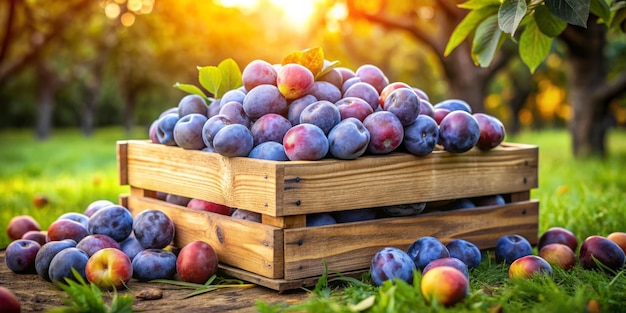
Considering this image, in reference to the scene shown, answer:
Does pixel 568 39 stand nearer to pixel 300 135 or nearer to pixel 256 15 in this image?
pixel 300 135

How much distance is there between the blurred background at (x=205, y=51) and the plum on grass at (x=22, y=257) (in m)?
5.54

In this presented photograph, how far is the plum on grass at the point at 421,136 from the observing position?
2598 millimetres

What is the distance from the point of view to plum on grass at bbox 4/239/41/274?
2625mm

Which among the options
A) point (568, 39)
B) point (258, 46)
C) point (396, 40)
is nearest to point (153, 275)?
point (568, 39)

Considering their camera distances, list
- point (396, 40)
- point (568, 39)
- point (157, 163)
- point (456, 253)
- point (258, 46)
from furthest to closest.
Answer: point (396, 40), point (258, 46), point (568, 39), point (157, 163), point (456, 253)

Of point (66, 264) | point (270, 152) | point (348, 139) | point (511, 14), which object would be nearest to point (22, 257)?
point (66, 264)

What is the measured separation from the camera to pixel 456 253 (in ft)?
8.58

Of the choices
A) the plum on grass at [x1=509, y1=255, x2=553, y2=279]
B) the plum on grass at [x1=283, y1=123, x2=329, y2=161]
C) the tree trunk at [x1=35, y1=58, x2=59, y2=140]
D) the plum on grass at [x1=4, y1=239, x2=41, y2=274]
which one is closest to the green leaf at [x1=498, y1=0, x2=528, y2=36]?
the plum on grass at [x1=283, y1=123, x2=329, y2=161]

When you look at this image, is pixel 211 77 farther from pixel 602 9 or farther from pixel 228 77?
pixel 602 9

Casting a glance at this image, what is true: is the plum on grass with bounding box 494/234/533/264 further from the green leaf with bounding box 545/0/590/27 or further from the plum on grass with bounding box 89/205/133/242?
the plum on grass with bounding box 89/205/133/242

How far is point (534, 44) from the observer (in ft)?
9.37

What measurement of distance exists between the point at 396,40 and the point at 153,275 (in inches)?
1001

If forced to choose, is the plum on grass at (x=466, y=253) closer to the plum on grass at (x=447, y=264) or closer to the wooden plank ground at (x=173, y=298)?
the plum on grass at (x=447, y=264)

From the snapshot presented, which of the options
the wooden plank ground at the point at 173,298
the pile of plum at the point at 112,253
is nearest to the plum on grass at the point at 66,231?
the pile of plum at the point at 112,253
